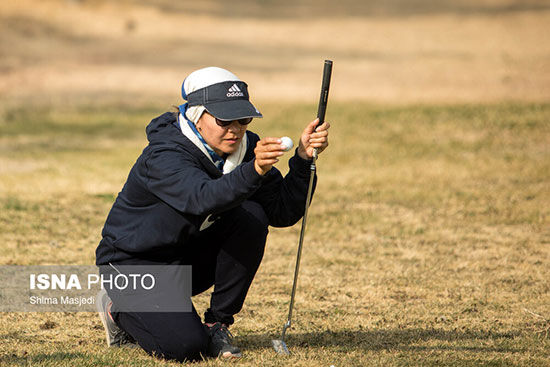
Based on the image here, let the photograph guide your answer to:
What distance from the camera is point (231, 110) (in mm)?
4348

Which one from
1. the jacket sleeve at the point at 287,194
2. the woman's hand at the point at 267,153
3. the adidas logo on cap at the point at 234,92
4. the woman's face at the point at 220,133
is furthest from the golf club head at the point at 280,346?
the adidas logo on cap at the point at 234,92

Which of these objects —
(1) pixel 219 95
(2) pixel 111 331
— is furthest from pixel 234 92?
(2) pixel 111 331

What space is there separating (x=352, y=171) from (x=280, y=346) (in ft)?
23.9

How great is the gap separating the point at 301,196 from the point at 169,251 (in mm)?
787

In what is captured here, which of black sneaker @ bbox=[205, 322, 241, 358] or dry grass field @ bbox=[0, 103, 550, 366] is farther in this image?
dry grass field @ bbox=[0, 103, 550, 366]

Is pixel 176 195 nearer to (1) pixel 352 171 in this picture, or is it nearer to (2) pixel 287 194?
(2) pixel 287 194

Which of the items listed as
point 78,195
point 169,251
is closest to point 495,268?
A: point 169,251

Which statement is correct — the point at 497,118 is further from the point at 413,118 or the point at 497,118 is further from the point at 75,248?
the point at 75,248

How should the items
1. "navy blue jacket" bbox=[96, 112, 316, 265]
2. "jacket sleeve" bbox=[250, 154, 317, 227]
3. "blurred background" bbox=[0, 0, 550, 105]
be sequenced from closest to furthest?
1. "navy blue jacket" bbox=[96, 112, 316, 265]
2. "jacket sleeve" bbox=[250, 154, 317, 227]
3. "blurred background" bbox=[0, 0, 550, 105]

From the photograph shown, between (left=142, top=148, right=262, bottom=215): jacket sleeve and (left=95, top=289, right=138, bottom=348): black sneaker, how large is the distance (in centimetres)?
94

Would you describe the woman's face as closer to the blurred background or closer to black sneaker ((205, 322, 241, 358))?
black sneaker ((205, 322, 241, 358))

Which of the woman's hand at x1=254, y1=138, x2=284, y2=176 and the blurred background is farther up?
the blurred background

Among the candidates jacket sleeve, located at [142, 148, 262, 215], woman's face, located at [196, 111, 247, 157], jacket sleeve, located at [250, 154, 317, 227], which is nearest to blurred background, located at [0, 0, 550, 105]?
jacket sleeve, located at [250, 154, 317, 227]

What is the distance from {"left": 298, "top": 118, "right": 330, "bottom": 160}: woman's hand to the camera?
4453 mm
